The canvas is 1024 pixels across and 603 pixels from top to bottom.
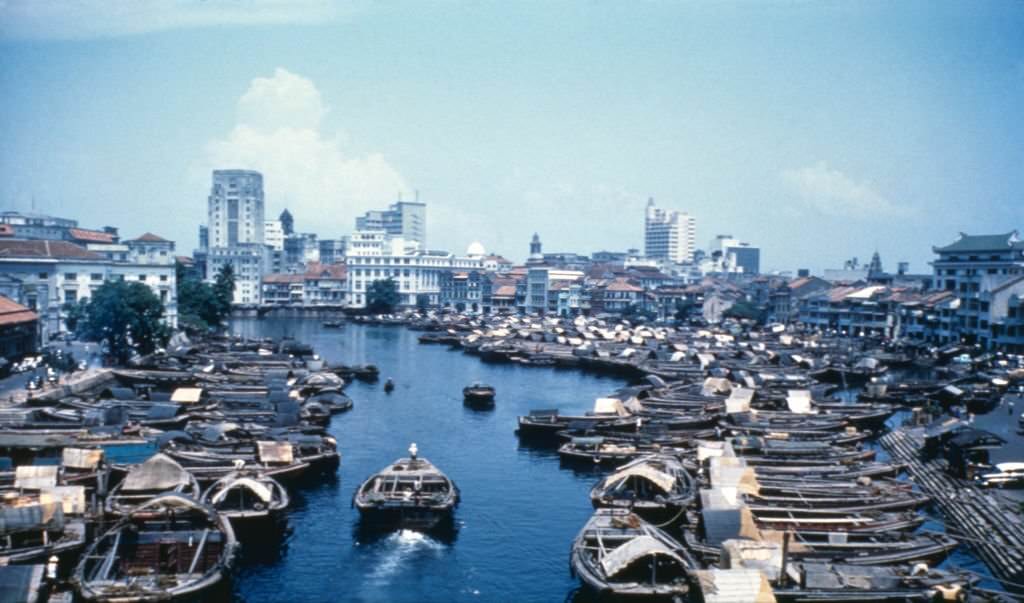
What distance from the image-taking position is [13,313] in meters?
44.4

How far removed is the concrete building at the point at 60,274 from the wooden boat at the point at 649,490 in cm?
4239

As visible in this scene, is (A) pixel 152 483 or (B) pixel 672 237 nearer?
(A) pixel 152 483

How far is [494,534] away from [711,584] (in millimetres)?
9995

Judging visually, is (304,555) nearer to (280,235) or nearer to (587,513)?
(587,513)

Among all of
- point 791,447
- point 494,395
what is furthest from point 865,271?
point 791,447

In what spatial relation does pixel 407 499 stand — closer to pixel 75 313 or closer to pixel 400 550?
pixel 400 550

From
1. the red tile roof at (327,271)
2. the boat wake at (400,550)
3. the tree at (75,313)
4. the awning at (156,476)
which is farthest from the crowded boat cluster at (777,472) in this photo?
the red tile roof at (327,271)

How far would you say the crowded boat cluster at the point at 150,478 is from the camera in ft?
58.1

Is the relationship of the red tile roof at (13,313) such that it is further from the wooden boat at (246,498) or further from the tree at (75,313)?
the wooden boat at (246,498)

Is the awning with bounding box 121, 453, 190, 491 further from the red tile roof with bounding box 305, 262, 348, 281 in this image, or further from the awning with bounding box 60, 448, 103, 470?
the red tile roof with bounding box 305, 262, 348, 281

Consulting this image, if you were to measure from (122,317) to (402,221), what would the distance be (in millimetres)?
115596

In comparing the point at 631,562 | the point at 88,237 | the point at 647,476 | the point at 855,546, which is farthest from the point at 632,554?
the point at 88,237

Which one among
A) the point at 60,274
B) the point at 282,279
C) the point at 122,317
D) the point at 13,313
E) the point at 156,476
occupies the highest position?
the point at 60,274

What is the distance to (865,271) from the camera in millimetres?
112625
